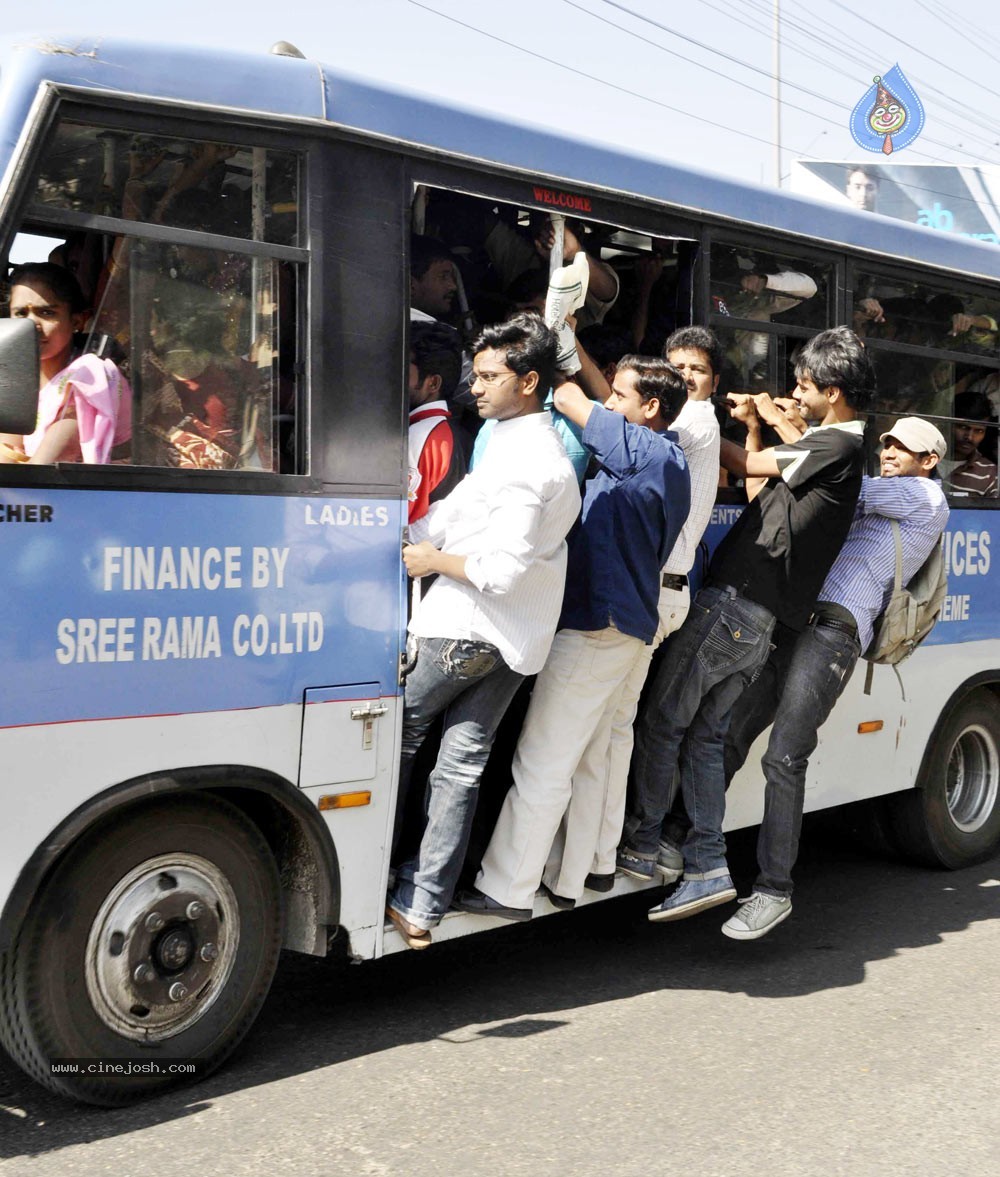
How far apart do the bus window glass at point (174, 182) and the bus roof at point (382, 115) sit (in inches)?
4.7

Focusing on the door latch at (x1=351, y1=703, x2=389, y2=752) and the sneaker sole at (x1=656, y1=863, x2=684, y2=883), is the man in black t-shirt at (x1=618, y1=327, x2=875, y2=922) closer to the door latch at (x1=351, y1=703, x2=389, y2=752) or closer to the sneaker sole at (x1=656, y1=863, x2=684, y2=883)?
the sneaker sole at (x1=656, y1=863, x2=684, y2=883)

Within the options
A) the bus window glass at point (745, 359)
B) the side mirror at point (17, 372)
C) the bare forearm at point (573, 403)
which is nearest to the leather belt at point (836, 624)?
the bus window glass at point (745, 359)

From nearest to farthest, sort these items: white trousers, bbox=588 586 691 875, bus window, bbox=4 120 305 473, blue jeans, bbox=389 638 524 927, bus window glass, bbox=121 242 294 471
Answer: bus window, bbox=4 120 305 473
bus window glass, bbox=121 242 294 471
blue jeans, bbox=389 638 524 927
white trousers, bbox=588 586 691 875

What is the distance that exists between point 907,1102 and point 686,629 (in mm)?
1879

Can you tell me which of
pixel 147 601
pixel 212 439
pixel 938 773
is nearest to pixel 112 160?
pixel 212 439

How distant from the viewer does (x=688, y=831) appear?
220 inches

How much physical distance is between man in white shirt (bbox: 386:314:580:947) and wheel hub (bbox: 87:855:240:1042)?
0.61 m

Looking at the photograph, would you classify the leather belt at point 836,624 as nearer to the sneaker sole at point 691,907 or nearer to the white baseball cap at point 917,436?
the white baseball cap at point 917,436

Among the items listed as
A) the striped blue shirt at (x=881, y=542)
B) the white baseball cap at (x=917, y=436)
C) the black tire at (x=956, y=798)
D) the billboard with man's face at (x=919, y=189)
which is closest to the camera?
the striped blue shirt at (x=881, y=542)

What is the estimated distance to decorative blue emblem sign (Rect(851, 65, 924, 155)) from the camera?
1331 inches

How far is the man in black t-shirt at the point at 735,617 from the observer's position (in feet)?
17.7

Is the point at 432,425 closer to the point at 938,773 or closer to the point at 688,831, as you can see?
the point at 688,831

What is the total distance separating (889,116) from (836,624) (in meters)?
31.4

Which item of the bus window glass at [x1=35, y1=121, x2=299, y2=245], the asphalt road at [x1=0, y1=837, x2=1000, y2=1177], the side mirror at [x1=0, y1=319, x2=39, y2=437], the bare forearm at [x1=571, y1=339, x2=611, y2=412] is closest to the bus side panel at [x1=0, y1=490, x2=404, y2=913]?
the side mirror at [x1=0, y1=319, x2=39, y2=437]
